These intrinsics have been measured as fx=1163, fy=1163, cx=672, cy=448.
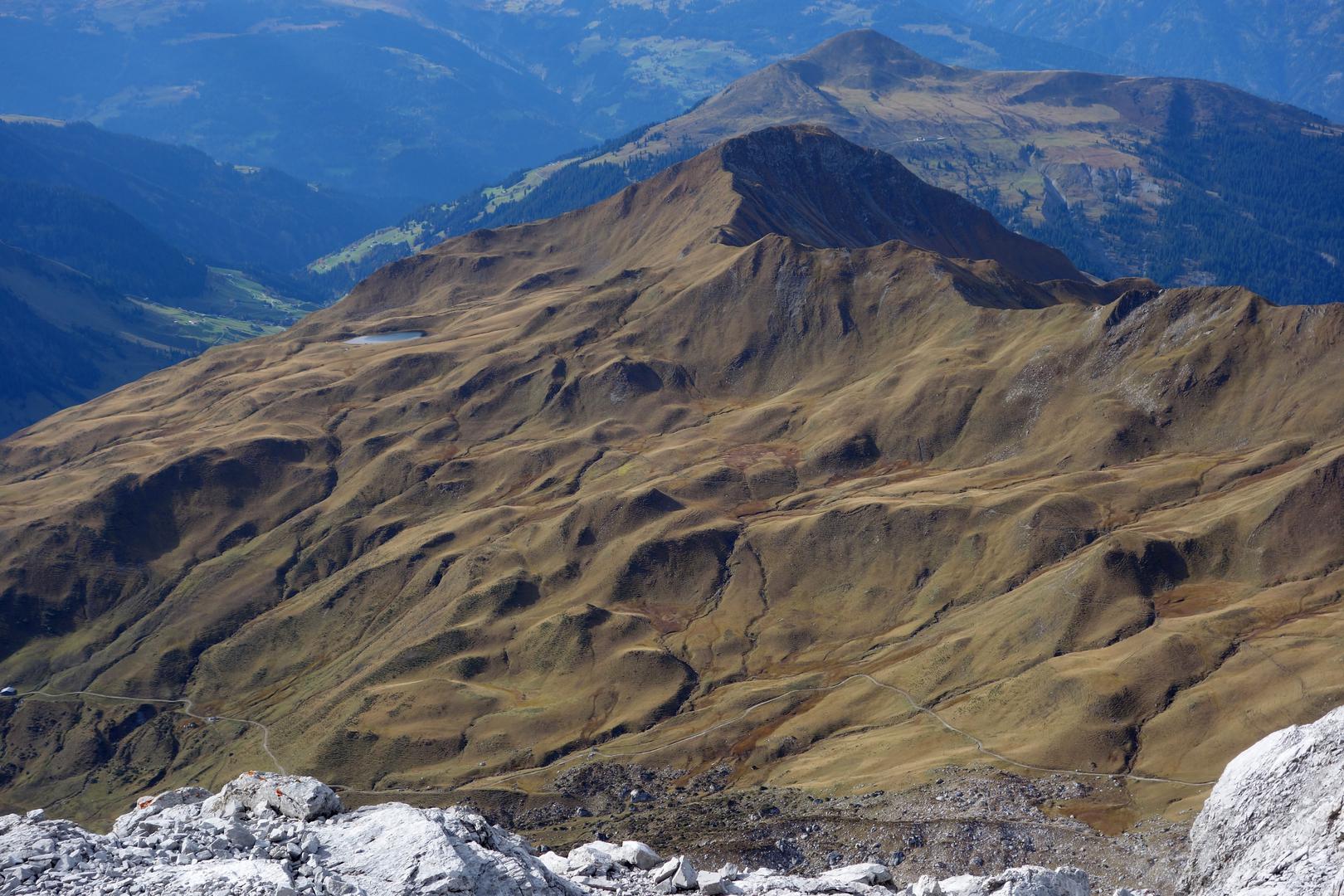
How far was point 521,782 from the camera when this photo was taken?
527 feet

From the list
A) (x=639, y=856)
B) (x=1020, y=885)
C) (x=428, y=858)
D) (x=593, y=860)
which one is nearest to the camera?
(x=428, y=858)

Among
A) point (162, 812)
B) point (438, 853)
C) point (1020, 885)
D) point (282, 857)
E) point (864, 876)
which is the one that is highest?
point (162, 812)

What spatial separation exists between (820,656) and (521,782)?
50305mm

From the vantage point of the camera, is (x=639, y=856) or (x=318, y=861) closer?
(x=318, y=861)

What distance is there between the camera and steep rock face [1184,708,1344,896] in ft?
134

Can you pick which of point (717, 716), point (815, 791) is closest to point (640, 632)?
point (717, 716)

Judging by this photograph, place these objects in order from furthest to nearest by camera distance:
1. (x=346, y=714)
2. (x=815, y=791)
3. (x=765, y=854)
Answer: (x=346, y=714), (x=815, y=791), (x=765, y=854)

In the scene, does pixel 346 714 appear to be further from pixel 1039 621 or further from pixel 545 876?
pixel 545 876

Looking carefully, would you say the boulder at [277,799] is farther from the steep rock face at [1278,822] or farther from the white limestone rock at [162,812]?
the steep rock face at [1278,822]

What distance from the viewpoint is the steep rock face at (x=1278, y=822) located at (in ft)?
134

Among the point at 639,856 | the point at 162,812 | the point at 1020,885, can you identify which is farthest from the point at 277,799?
the point at 1020,885

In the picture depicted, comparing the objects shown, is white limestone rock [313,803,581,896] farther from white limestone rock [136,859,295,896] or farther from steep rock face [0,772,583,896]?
white limestone rock [136,859,295,896]

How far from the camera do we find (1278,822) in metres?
43.7

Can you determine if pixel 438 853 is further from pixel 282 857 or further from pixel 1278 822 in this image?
pixel 1278 822
